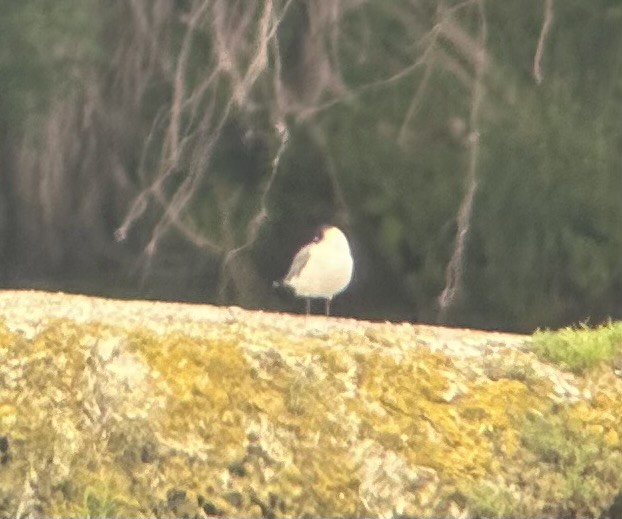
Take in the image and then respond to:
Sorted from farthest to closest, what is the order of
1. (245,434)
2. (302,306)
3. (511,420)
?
1. (302,306)
2. (511,420)
3. (245,434)

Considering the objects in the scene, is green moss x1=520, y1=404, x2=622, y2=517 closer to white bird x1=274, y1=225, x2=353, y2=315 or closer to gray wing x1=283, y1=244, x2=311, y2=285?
white bird x1=274, y1=225, x2=353, y2=315

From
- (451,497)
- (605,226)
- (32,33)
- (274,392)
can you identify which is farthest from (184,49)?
(451,497)

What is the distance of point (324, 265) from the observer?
395cm

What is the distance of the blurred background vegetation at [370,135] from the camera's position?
15.8 ft

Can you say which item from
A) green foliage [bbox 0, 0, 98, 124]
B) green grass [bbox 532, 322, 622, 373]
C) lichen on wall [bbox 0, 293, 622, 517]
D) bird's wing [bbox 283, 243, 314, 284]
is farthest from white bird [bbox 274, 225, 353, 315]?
green foliage [bbox 0, 0, 98, 124]

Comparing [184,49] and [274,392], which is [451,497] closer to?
[274,392]

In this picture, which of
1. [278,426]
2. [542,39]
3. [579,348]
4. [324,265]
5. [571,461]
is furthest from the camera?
[542,39]

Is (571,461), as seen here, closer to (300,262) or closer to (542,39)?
(300,262)

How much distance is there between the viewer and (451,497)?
2947mm

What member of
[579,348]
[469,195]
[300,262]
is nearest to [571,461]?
[579,348]

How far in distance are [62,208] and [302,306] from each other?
3.78 ft

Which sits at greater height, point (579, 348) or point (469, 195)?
point (469, 195)

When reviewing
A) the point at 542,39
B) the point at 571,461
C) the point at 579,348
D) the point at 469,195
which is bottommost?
the point at 571,461

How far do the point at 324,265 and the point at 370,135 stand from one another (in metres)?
1.07
